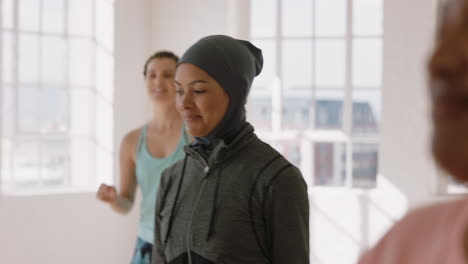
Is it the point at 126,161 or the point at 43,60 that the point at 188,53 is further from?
the point at 43,60

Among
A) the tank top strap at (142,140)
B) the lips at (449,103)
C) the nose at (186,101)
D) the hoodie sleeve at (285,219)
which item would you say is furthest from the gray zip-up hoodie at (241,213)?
the tank top strap at (142,140)


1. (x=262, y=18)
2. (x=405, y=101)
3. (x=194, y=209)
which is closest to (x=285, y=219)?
(x=194, y=209)

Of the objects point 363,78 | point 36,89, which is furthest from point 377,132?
point 36,89

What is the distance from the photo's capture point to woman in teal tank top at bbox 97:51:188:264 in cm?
286

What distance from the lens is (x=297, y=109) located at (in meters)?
5.41

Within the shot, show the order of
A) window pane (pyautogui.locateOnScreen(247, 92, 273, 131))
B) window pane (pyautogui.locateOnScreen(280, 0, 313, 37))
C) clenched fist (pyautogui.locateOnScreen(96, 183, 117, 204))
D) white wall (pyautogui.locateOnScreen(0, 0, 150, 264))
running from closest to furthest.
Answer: clenched fist (pyautogui.locateOnScreen(96, 183, 117, 204)), white wall (pyautogui.locateOnScreen(0, 0, 150, 264)), window pane (pyautogui.locateOnScreen(280, 0, 313, 37)), window pane (pyautogui.locateOnScreen(247, 92, 273, 131))

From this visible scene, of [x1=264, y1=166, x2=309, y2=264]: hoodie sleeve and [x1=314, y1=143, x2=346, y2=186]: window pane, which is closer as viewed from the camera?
[x1=264, y1=166, x2=309, y2=264]: hoodie sleeve

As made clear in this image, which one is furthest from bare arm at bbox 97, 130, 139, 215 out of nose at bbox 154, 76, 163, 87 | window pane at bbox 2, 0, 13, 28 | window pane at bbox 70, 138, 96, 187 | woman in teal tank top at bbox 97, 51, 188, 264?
window pane at bbox 70, 138, 96, 187

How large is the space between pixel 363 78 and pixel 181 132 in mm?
2525

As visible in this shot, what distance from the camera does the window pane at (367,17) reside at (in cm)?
518

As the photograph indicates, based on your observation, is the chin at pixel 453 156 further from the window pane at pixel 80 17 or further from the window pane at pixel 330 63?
the window pane at pixel 80 17

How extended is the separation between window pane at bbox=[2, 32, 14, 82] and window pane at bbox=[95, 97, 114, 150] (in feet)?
2.74

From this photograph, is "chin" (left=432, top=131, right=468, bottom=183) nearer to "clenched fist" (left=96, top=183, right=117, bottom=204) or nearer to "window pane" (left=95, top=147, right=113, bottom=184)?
"clenched fist" (left=96, top=183, right=117, bottom=204)

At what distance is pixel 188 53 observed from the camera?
1808 mm
